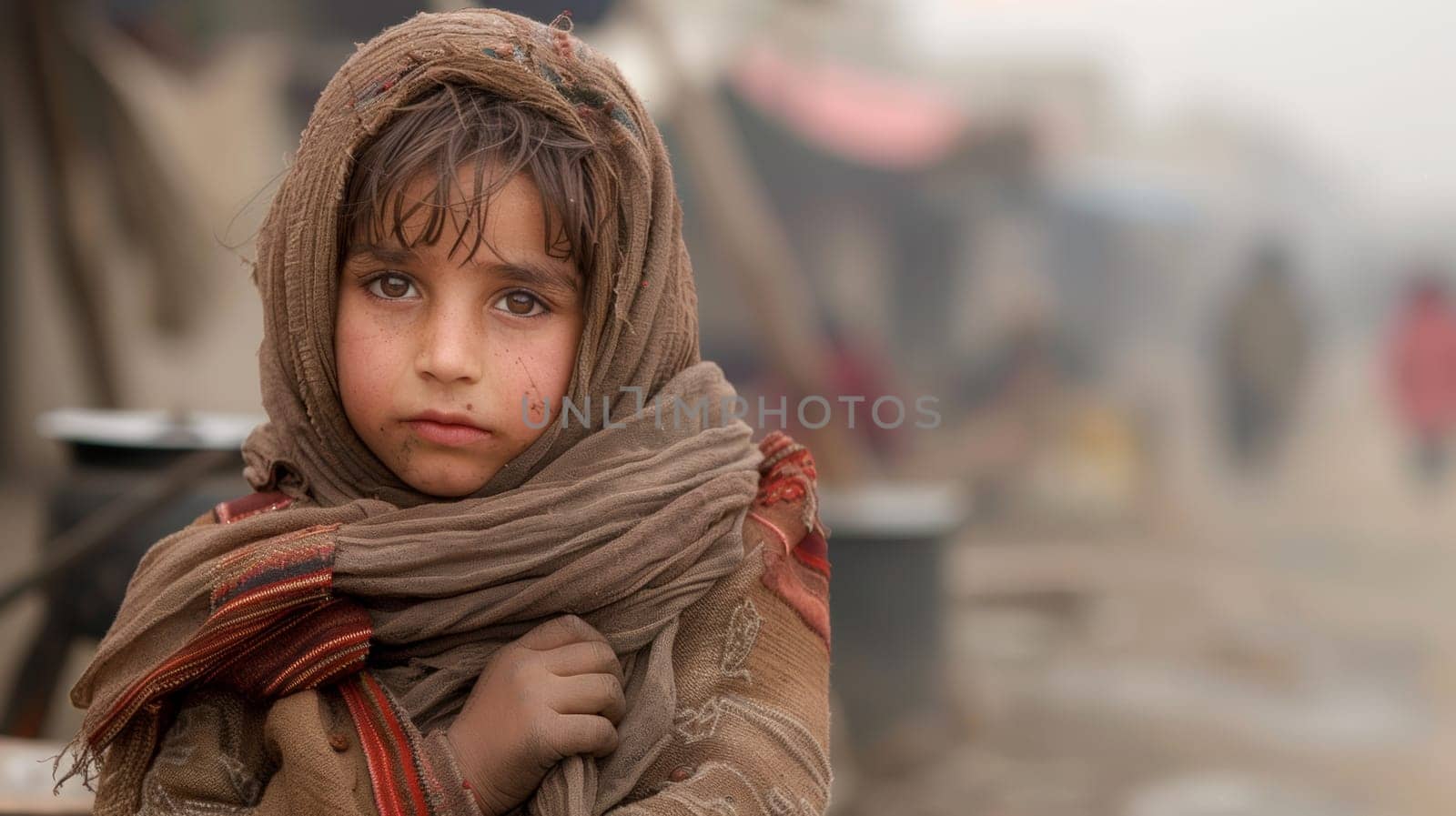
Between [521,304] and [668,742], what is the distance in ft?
1.13

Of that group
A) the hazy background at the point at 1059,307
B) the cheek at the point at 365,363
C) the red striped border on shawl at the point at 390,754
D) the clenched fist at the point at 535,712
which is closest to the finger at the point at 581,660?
the clenched fist at the point at 535,712

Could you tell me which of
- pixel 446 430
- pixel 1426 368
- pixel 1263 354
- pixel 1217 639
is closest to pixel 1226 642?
pixel 1217 639

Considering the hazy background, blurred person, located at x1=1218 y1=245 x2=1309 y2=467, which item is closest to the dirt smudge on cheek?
the hazy background

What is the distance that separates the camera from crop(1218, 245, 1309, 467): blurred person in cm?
446

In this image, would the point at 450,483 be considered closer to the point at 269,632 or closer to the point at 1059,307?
the point at 269,632

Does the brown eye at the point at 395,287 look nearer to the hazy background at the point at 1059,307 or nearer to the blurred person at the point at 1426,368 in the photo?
the hazy background at the point at 1059,307

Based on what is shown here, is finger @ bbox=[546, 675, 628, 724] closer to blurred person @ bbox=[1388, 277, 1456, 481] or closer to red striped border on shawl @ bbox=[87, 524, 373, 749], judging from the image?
red striped border on shawl @ bbox=[87, 524, 373, 749]

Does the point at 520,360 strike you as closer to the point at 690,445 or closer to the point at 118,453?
the point at 690,445

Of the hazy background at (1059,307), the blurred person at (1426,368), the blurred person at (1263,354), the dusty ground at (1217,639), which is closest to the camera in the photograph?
the dusty ground at (1217,639)

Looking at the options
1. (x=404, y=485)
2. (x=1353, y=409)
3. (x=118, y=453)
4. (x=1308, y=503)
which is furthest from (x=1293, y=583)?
(x=404, y=485)

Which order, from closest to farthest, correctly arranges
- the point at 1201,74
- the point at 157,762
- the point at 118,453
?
the point at 157,762, the point at 118,453, the point at 1201,74

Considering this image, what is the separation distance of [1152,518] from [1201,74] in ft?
5.19

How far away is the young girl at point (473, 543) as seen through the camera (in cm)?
91

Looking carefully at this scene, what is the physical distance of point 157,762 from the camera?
3.04ft
